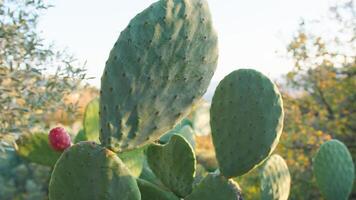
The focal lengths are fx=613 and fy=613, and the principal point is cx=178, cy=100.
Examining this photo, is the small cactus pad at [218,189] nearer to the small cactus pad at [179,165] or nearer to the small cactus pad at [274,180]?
the small cactus pad at [179,165]

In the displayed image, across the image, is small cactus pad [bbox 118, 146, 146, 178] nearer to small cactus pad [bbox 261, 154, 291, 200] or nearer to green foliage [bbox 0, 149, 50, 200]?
small cactus pad [bbox 261, 154, 291, 200]

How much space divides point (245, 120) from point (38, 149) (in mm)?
3914

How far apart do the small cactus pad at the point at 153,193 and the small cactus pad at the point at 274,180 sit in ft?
1.60

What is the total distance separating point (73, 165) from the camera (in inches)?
76.3

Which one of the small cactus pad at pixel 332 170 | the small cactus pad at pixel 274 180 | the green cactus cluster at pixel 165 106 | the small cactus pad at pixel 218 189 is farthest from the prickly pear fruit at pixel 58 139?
→ the small cactus pad at pixel 332 170

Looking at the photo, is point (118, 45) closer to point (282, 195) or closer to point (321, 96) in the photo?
point (282, 195)

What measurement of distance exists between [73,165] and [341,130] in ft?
24.5

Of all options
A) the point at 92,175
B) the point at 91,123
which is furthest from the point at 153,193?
the point at 91,123

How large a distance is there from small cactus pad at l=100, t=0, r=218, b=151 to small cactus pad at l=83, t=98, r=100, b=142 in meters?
2.13

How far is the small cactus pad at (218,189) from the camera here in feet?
7.95

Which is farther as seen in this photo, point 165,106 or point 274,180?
point 274,180

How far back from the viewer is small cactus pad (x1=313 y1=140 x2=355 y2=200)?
13.1 ft

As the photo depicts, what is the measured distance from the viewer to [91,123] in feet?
14.1

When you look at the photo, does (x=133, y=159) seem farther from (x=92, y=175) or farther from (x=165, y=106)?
(x=92, y=175)
